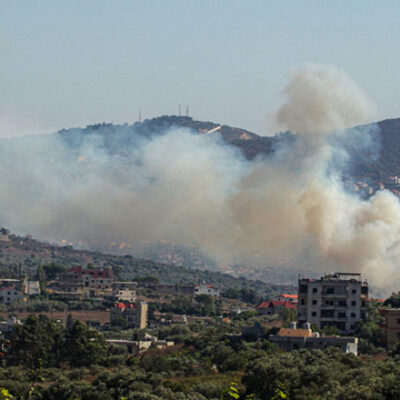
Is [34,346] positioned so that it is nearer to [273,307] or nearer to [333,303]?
[333,303]

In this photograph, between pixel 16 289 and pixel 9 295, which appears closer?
pixel 9 295

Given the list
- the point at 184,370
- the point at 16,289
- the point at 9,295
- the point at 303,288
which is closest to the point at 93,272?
the point at 16,289

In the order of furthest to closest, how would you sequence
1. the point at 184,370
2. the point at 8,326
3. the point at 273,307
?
the point at 273,307, the point at 8,326, the point at 184,370

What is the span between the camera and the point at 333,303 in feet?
292

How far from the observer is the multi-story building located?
88.1 meters

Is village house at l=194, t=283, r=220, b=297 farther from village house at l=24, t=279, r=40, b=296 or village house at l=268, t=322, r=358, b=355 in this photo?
village house at l=268, t=322, r=358, b=355

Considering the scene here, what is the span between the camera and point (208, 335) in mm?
88125

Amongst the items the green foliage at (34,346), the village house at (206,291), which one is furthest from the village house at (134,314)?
the green foliage at (34,346)

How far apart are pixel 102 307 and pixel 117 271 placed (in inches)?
1714

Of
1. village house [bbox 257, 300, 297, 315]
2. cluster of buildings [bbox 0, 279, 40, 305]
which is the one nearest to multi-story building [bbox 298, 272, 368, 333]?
village house [bbox 257, 300, 297, 315]

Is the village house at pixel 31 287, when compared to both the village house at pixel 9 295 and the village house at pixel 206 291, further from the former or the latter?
the village house at pixel 206 291

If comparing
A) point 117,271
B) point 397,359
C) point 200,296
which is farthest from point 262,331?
point 117,271

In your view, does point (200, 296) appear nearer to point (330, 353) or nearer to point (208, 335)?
point (208, 335)

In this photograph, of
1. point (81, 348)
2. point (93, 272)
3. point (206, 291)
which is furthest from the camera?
point (206, 291)
